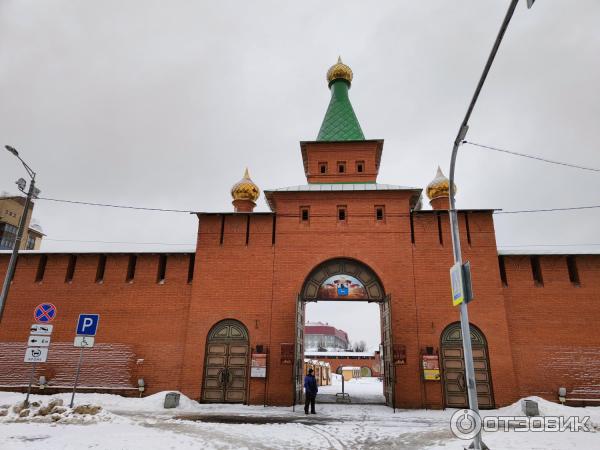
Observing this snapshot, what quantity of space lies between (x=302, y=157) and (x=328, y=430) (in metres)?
14.0

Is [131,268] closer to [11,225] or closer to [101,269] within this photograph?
[101,269]

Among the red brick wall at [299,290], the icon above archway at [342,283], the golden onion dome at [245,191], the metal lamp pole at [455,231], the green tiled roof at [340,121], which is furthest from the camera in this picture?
the green tiled roof at [340,121]

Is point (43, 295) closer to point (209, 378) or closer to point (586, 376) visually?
point (209, 378)

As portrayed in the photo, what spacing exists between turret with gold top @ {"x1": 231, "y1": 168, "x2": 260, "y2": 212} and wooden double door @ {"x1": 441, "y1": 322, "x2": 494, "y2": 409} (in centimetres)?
1037

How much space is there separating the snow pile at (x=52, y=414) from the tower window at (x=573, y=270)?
16.4 metres

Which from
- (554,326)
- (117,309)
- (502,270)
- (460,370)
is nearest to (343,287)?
(460,370)

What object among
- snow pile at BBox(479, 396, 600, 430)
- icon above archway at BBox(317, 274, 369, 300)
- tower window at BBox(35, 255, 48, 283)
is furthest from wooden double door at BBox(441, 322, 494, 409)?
tower window at BBox(35, 255, 48, 283)

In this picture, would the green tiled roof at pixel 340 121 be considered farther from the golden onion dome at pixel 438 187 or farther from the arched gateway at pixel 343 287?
the arched gateway at pixel 343 287

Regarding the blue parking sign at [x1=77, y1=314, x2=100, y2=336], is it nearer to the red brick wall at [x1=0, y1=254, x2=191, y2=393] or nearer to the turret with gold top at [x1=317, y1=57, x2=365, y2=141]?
the red brick wall at [x1=0, y1=254, x2=191, y2=393]

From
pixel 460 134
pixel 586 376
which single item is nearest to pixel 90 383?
pixel 460 134

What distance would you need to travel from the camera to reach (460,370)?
14125mm

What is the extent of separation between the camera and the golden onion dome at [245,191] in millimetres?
19141

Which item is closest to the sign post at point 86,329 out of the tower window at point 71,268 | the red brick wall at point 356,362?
the tower window at point 71,268

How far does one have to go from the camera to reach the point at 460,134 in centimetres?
765
